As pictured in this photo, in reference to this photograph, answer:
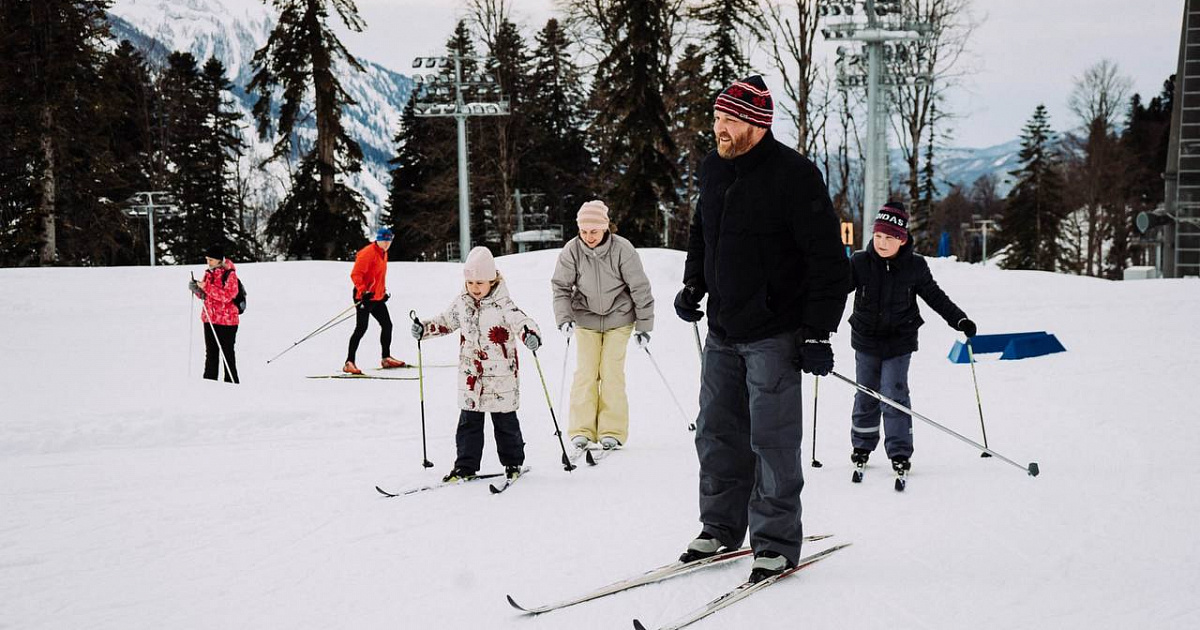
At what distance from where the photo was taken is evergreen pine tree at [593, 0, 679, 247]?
26772 mm

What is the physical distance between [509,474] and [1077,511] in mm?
3250

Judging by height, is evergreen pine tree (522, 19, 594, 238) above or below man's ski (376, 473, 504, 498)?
above

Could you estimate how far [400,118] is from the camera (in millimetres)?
45219

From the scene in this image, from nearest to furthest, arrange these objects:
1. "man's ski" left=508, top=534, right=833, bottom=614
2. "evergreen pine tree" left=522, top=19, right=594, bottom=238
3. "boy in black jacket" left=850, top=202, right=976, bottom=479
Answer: "man's ski" left=508, top=534, right=833, bottom=614
"boy in black jacket" left=850, top=202, right=976, bottom=479
"evergreen pine tree" left=522, top=19, right=594, bottom=238

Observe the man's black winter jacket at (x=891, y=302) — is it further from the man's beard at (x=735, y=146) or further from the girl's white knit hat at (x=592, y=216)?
the man's beard at (x=735, y=146)

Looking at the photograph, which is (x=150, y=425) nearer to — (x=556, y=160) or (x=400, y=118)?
(x=556, y=160)

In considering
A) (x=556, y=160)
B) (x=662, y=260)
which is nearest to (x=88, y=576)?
(x=662, y=260)

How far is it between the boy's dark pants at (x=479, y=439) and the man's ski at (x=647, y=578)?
6.27 feet

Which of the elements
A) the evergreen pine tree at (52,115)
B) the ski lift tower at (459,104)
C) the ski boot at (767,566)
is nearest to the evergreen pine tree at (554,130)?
the ski lift tower at (459,104)

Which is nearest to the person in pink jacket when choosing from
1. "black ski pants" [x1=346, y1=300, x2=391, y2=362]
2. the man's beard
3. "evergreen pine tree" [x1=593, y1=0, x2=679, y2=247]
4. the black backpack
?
the black backpack

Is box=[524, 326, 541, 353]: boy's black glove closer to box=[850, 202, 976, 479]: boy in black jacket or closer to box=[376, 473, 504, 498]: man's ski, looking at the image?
box=[376, 473, 504, 498]: man's ski

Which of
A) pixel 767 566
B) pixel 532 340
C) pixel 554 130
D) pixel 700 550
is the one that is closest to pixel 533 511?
pixel 532 340

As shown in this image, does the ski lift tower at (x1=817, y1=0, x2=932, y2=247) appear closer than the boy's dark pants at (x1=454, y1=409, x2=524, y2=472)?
No

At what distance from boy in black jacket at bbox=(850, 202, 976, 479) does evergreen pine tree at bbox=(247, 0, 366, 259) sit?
80.8 ft
